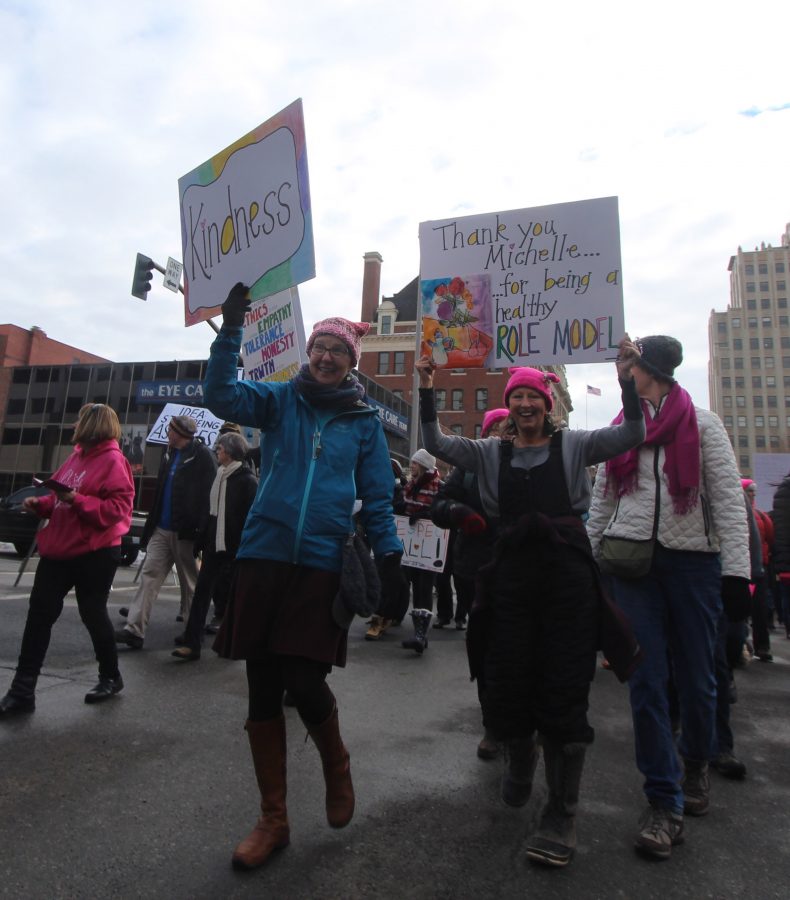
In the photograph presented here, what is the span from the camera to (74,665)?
5113 mm

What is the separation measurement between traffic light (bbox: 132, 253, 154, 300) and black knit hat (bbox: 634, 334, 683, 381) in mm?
12778

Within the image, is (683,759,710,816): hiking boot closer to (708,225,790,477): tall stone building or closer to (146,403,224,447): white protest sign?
(146,403,224,447): white protest sign

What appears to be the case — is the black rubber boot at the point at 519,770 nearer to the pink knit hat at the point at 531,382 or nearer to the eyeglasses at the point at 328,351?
the pink knit hat at the point at 531,382

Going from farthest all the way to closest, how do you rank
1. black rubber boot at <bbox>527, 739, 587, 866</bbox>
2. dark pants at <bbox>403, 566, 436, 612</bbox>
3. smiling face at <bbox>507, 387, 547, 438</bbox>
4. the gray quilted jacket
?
1. dark pants at <bbox>403, 566, 436, 612</bbox>
2. smiling face at <bbox>507, 387, 547, 438</bbox>
3. the gray quilted jacket
4. black rubber boot at <bbox>527, 739, 587, 866</bbox>

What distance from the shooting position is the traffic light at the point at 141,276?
46.0 ft

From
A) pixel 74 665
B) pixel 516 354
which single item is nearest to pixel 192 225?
pixel 516 354

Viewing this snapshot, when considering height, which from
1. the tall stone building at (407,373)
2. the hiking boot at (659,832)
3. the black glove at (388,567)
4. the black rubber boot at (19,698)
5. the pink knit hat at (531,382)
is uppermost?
the tall stone building at (407,373)

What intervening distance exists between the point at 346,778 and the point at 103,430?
2.72 metres

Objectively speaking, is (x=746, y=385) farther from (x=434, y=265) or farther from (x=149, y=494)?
(x=434, y=265)

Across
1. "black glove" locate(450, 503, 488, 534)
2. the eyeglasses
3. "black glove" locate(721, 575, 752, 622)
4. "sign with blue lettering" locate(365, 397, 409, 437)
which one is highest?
"sign with blue lettering" locate(365, 397, 409, 437)

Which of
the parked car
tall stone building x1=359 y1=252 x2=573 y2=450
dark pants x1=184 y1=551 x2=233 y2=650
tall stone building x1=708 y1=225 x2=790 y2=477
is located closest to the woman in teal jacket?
dark pants x1=184 y1=551 x2=233 y2=650

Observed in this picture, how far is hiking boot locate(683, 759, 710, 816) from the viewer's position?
2.94 meters

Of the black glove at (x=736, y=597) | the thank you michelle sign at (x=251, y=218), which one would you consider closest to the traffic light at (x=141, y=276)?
the thank you michelle sign at (x=251, y=218)

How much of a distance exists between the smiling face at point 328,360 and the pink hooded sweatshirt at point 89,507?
1.69 m
